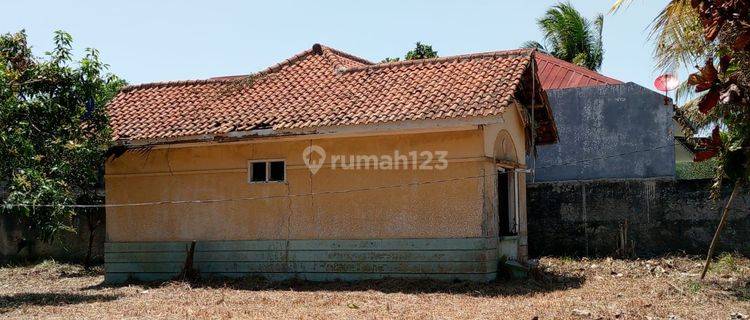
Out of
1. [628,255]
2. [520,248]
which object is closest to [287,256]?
[520,248]

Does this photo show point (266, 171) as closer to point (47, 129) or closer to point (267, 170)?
point (267, 170)

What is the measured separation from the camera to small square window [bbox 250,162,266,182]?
14.4 meters

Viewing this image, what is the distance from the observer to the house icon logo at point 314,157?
13898 millimetres

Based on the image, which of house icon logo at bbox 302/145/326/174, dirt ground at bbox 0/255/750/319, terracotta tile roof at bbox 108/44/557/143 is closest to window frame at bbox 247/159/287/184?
house icon logo at bbox 302/145/326/174

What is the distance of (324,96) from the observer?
14.5 m

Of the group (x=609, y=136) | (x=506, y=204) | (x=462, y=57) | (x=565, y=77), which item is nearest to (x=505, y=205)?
(x=506, y=204)

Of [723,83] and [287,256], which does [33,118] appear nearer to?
[287,256]

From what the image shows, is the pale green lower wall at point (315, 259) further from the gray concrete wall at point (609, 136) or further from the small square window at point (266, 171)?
the gray concrete wall at point (609, 136)

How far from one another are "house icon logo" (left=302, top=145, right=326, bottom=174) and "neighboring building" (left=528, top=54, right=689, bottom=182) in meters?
5.61

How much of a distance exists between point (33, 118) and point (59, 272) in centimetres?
561

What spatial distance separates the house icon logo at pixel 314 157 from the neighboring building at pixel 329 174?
0.08 feet

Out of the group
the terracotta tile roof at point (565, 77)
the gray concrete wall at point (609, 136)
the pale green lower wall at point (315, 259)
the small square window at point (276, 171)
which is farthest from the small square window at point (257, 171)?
the terracotta tile roof at point (565, 77)

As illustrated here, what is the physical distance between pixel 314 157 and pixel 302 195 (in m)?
0.68

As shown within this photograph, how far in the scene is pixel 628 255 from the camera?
16250mm
